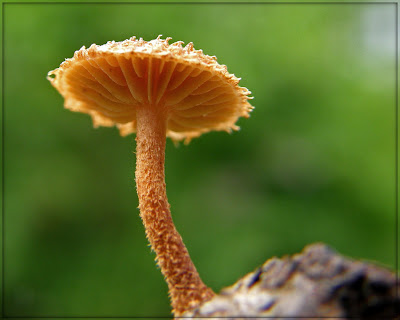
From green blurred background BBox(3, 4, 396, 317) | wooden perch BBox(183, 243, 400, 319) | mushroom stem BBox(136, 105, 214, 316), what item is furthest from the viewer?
green blurred background BBox(3, 4, 396, 317)

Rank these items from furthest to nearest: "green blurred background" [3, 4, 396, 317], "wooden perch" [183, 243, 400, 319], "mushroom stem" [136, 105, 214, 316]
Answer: "green blurred background" [3, 4, 396, 317] < "mushroom stem" [136, 105, 214, 316] < "wooden perch" [183, 243, 400, 319]

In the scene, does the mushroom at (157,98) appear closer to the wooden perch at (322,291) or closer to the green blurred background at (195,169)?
the wooden perch at (322,291)

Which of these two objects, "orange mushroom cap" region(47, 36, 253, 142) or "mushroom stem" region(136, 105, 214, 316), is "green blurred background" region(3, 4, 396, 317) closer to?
"orange mushroom cap" region(47, 36, 253, 142)

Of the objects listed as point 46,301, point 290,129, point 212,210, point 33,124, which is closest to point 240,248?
point 212,210

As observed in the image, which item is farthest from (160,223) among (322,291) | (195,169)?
(195,169)

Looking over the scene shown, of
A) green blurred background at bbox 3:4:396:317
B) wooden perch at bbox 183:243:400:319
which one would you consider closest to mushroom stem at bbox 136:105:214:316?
wooden perch at bbox 183:243:400:319

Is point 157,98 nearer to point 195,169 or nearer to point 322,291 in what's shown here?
point 322,291

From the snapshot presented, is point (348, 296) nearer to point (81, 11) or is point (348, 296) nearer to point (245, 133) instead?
point (245, 133)
